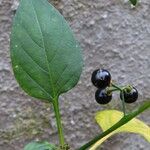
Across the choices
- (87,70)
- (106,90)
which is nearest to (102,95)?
(106,90)

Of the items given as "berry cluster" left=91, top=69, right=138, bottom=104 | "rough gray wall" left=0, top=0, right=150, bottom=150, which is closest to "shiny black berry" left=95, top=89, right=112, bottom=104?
"berry cluster" left=91, top=69, right=138, bottom=104

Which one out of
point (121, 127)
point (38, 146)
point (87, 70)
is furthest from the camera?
point (87, 70)

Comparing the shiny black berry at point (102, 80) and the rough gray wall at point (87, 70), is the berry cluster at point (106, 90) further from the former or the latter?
the rough gray wall at point (87, 70)

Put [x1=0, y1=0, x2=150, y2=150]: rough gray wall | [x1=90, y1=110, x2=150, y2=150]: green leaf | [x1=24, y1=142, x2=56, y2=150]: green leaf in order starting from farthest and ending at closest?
[x1=0, y1=0, x2=150, y2=150]: rough gray wall
[x1=90, y1=110, x2=150, y2=150]: green leaf
[x1=24, y1=142, x2=56, y2=150]: green leaf

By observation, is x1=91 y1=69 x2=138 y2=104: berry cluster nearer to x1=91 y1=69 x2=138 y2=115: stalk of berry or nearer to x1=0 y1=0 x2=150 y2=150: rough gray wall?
x1=91 y1=69 x2=138 y2=115: stalk of berry

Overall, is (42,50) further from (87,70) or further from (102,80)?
(87,70)

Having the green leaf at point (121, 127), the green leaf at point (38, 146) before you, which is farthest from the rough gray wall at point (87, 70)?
the green leaf at point (38, 146)
